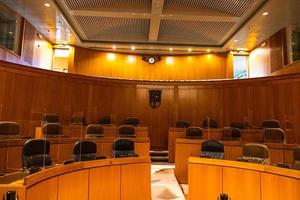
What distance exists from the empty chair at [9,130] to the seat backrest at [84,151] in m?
1.51

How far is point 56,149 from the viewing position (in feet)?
15.2

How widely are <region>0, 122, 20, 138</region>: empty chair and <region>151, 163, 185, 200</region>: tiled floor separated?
9.59 ft

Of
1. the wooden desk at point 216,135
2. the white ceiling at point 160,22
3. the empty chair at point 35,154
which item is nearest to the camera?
the empty chair at point 35,154

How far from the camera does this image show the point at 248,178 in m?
3.27

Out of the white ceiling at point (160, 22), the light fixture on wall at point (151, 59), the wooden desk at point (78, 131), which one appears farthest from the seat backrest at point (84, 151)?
the light fixture on wall at point (151, 59)

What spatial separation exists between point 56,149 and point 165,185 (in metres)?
2.32

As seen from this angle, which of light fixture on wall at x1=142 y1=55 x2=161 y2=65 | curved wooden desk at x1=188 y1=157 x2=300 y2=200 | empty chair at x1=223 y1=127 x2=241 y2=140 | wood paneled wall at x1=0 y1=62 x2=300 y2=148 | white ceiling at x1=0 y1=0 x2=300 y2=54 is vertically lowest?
curved wooden desk at x1=188 y1=157 x2=300 y2=200

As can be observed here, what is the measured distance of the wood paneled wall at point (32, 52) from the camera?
8258 millimetres

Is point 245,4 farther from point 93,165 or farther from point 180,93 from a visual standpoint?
point 93,165

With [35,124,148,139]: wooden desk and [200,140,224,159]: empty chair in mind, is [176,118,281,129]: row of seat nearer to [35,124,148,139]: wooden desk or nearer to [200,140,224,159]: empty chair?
[35,124,148,139]: wooden desk

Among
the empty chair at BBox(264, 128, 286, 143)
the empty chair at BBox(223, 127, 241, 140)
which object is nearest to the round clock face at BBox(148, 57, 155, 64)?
the empty chair at BBox(223, 127, 241, 140)

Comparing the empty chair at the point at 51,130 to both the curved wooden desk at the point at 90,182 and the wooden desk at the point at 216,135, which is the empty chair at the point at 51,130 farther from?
the wooden desk at the point at 216,135

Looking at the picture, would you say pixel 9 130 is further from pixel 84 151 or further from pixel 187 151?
pixel 187 151

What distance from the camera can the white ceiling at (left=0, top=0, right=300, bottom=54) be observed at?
771cm
